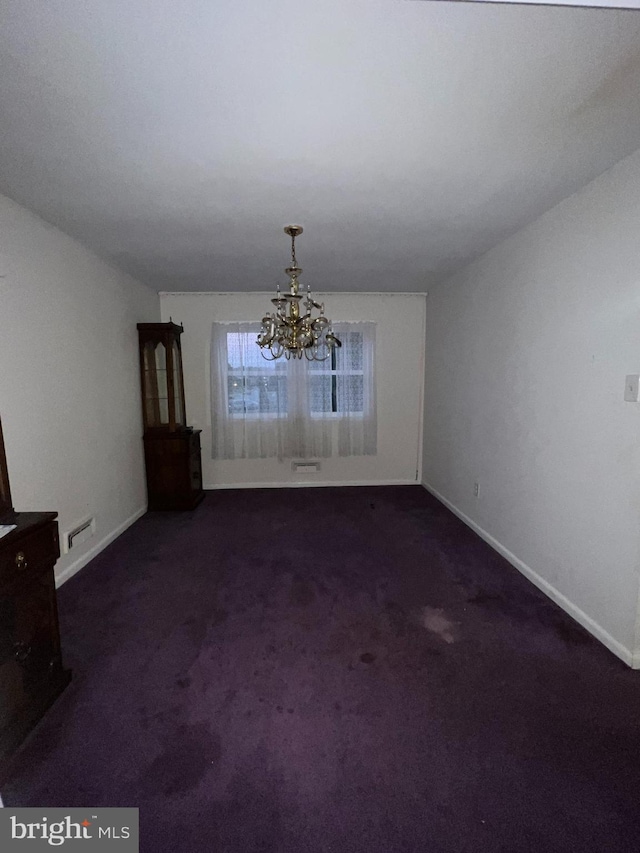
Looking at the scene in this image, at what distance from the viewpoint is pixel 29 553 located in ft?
4.90

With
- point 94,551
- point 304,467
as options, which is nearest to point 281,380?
point 304,467

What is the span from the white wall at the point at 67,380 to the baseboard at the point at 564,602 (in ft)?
10.5

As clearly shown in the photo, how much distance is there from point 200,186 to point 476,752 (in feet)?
9.14

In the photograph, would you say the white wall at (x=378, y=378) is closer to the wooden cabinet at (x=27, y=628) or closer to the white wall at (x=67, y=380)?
the white wall at (x=67, y=380)

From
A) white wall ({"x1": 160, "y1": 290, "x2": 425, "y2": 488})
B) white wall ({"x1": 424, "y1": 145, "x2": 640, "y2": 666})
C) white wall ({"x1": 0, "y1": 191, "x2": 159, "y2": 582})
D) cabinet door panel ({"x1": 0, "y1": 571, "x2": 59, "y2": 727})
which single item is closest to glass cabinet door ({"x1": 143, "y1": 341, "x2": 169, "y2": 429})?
white wall ({"x1": 0, "y1": 191, "x2": 159, "y2": 582})

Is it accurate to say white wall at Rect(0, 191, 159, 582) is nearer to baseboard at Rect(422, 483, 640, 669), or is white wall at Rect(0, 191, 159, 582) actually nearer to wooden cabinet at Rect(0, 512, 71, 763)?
wooden cabinet at Rect(0, 512, 71, 763)

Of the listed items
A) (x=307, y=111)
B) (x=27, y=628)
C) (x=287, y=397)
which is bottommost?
(x=27, y=628)

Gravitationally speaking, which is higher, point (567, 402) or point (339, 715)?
point (567, 402)

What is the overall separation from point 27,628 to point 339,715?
1299 millimetres

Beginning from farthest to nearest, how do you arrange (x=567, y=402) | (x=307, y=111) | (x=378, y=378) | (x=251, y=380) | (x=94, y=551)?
(x=378, y=378) → (x=251, y=380) → (x=94, y=551) → (x=567, y=402) → (x=307, y=111)

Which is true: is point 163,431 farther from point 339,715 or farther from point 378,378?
point 339,715

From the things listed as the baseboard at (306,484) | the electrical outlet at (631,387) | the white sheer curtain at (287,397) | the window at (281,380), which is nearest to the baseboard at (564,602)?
the electrical outlet at (631,387)

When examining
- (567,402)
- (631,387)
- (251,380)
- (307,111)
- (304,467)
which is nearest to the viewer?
(307,111)

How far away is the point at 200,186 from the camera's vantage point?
6.34 feet
